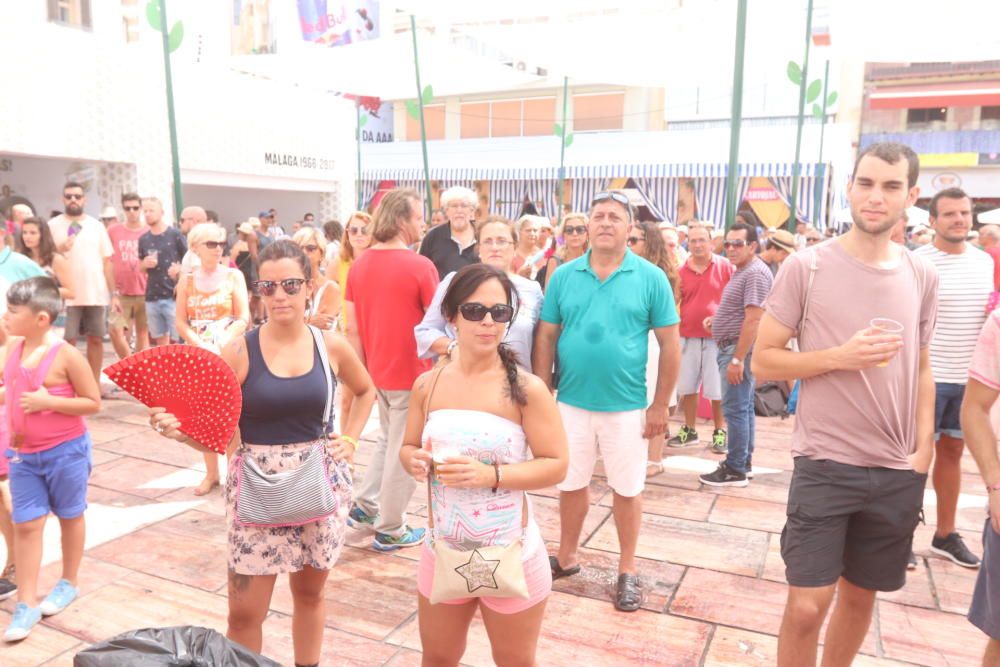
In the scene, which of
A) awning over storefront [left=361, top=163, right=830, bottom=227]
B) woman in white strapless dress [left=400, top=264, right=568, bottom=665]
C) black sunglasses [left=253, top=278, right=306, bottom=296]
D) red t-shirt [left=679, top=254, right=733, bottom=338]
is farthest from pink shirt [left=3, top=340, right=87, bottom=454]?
awning over storefront [left=361, top=163, right=830, bottom=227]

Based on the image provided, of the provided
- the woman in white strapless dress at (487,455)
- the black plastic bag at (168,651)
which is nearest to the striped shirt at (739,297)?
the woman in white strapless dress at (487,455)

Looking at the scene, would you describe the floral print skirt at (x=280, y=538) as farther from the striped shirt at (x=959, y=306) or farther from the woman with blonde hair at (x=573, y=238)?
the striped shirt at (x=959, y=306)

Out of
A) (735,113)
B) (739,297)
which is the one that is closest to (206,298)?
(739,297)

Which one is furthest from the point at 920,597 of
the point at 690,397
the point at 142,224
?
the point at 142,224

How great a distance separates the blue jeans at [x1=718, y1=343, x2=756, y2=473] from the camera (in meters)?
4.76

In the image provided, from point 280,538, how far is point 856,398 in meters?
1.90

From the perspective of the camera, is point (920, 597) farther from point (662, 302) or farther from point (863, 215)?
point (863, 215)

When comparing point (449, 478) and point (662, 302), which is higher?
point (662, 302)

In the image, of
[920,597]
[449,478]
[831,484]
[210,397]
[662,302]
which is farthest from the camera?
[920,597]

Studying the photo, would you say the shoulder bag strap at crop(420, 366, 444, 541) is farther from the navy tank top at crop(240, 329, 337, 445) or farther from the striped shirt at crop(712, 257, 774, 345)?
the striped shirt at crop(712, 257, 774, 345)

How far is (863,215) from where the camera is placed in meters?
2.14

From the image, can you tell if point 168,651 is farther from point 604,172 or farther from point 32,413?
point 604,172

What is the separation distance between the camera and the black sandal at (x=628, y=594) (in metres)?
3.18

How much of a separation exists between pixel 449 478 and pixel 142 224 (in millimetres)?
6809
